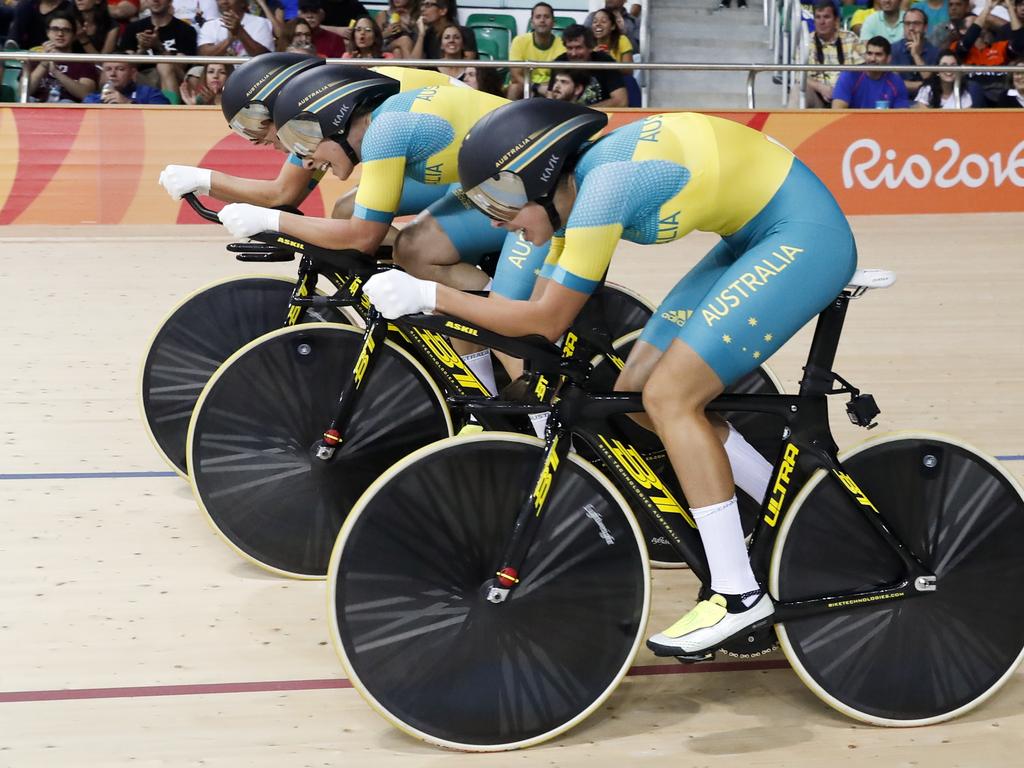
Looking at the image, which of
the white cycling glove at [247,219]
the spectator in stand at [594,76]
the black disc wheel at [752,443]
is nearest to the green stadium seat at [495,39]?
the spectator in stand at [594,76]

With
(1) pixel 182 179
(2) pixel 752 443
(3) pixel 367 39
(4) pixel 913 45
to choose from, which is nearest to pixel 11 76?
(3) pixel 367 39

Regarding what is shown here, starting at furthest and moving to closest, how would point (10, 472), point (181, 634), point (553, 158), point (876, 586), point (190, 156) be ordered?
point (190, 156) < point (10, 472) < point (181, 634) < point (876, 586) < point (553, 158)

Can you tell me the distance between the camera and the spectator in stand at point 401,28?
10.0 metres

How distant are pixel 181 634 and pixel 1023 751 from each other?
2.00 metres

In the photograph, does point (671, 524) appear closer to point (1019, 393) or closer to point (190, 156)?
point (1019, 393)

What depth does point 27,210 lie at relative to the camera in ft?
29.7

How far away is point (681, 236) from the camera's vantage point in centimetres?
273

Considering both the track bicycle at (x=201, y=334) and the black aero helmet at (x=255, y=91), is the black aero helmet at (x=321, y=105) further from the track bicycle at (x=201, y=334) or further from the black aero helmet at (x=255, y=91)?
the track bicycle at (x=201, y=334)

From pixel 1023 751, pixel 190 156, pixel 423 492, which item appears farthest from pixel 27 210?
pixel 1023 751

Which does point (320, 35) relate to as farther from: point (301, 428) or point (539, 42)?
point (301, 428)

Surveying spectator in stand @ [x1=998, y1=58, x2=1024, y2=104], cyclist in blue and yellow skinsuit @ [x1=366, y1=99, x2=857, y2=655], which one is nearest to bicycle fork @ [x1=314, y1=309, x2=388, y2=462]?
cyclist in blue and yellow skinsuit @ [x1=366, y1=99, x2=857, y2=655]

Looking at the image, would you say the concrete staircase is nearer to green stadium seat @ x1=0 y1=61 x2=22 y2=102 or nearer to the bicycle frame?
green stadium seat @ x1=0 y1=61 x2=22 y2=102

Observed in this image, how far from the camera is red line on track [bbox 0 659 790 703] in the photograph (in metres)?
3.06

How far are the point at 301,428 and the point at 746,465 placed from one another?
1.29m
